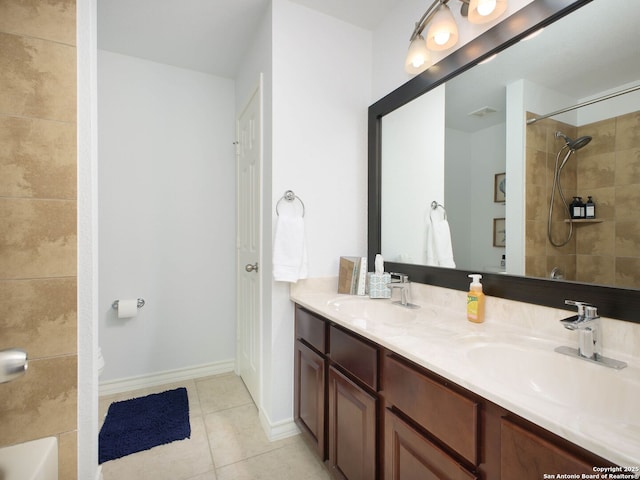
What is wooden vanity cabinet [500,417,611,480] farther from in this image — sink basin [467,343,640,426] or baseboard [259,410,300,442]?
baseboard [259,410,300,442]

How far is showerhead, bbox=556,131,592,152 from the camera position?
0.98 m

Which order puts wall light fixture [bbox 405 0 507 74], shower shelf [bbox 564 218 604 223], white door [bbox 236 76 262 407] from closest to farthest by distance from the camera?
1. shower shelf [bbox 564 218 604 223]
2. wall light fixture [bbox 405 0 507 74]
3. white door [bbox 236 76 262 407]

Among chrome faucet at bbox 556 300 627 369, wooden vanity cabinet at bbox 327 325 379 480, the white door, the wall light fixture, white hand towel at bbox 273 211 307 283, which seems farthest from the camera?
the white door

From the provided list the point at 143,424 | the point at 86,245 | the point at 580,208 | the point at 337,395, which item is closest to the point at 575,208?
the point at 580,208

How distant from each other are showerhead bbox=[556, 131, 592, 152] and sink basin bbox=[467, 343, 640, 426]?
659mm

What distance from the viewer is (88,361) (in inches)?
46.1

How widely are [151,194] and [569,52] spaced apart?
2547 millimetres

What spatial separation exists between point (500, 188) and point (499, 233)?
0.19 metres

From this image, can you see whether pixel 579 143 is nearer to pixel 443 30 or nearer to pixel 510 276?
pixel 510 276

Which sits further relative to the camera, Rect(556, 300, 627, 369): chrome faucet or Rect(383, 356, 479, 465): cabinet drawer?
Rect(556, 300, 627, 369): chrome faucet

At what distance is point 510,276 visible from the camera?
1.15 metres

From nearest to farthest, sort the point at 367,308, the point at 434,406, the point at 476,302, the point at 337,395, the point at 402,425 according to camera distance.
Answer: the point at 434,406
the point at 402,425
the point at 476,302
the point at 337,395
the point at 367,308

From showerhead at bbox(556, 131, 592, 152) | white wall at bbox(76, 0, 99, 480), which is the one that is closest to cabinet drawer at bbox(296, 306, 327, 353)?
white wall at bbox(76, 0, 99, 480)

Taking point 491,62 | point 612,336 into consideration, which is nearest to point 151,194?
point 491,62
